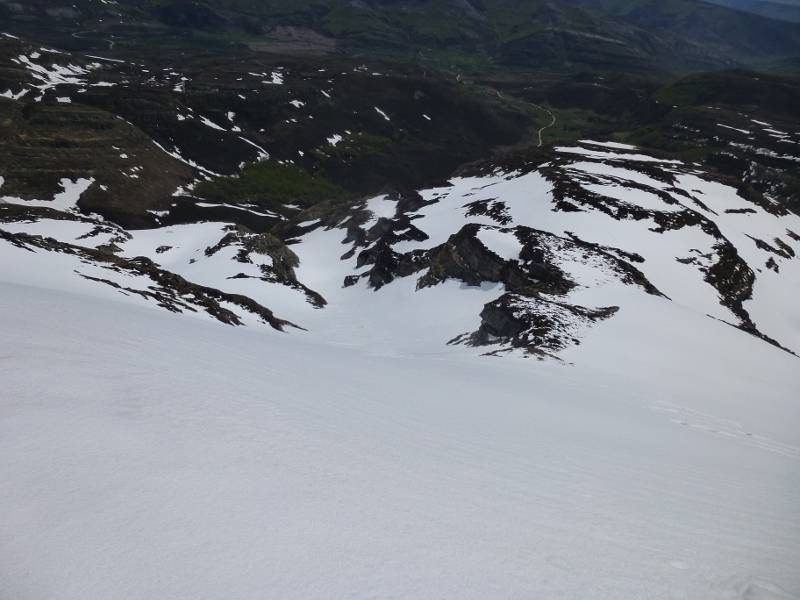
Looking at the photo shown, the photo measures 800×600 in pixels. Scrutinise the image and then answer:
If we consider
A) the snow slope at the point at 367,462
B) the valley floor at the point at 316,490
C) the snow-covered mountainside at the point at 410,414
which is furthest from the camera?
the snow-covered mountainside at the point at 410,414

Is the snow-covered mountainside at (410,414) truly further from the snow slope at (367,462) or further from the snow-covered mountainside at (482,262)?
the snow-covered mountainside at (482,262)

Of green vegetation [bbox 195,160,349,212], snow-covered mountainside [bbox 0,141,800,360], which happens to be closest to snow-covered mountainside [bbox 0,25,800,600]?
snow-covered mountainside [bbox 0,141,800,360]

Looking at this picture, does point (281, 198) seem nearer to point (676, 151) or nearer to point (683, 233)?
point (683, 233)

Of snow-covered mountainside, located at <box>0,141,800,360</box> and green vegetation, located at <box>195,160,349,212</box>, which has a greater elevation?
snow-covered mountainside, located at <box>0,141,800,360</box>

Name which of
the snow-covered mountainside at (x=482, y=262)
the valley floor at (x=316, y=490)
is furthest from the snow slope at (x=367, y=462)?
the snow-covered mountainside at (x=482, y=262)

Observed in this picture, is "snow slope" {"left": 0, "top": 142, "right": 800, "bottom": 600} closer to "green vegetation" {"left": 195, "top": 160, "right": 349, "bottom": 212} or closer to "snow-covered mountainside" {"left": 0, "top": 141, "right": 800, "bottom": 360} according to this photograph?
"snow-covered mountainside" {"left": 0, "top": 141, "right": 800, "bottom": 360}

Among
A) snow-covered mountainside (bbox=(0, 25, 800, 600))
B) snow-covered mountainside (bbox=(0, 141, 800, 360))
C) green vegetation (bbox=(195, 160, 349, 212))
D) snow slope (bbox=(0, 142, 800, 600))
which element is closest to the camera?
snow slope (bbox=(0, 142, 800, 600))

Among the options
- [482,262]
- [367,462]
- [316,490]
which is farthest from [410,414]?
[482,262]

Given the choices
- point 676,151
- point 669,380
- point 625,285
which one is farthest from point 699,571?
point 676,151
